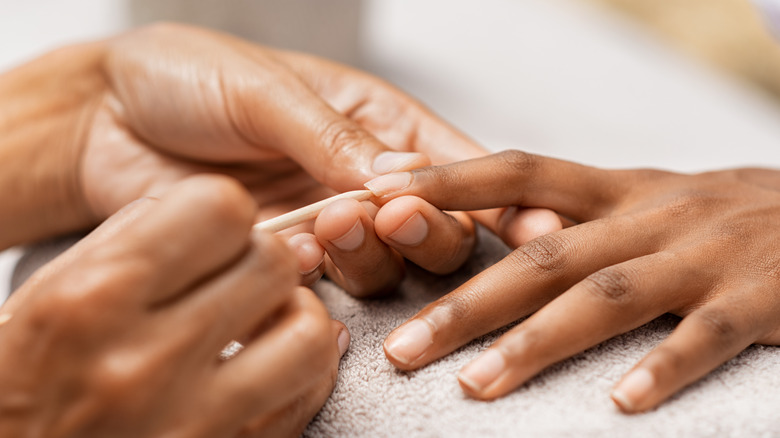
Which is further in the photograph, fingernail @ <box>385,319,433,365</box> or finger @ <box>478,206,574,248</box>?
finger @ <box>478,206,574,248</box>

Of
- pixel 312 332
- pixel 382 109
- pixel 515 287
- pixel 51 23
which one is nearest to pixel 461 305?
pixel 515 287

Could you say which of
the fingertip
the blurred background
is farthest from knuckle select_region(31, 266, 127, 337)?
the blurred background

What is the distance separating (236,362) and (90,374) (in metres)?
0.09

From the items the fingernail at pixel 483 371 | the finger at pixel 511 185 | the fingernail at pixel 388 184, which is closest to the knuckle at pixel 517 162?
the finger at pixel 511 185

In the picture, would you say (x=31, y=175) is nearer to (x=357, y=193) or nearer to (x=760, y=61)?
(x=357, y=193)

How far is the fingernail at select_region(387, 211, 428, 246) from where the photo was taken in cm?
58

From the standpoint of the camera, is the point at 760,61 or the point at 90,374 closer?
the point at 90,374

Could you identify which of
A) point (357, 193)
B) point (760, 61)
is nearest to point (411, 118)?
point (357, 193)

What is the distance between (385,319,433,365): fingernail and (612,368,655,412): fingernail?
0.48ft

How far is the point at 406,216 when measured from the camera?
1.88 feet

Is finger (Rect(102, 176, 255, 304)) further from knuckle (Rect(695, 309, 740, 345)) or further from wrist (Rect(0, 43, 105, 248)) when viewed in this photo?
wrist (Rect(0, 43, 105, 248))

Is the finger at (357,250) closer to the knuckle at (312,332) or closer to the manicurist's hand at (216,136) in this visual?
the manicurist's hand at (216,136)

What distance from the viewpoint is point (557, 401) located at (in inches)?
19.1

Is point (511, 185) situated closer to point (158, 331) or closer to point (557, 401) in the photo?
point (557, 401)
